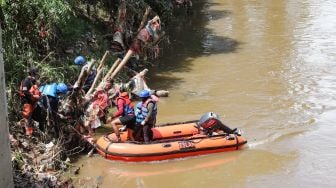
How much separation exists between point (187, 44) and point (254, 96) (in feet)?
22.5

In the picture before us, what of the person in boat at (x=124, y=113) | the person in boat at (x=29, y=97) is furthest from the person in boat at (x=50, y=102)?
the person in boat at (x=124, y=113)

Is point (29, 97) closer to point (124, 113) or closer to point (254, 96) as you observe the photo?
point (124, 113)

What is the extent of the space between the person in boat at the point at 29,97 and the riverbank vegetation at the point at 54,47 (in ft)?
0.55

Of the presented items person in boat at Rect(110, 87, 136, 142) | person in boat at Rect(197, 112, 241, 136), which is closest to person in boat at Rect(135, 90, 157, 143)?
person in boat at Rect(110, 87, 136, 142)

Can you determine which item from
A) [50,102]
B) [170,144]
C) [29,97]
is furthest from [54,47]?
[170,144]

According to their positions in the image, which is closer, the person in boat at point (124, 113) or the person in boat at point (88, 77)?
the person in boat at point (124, 113)

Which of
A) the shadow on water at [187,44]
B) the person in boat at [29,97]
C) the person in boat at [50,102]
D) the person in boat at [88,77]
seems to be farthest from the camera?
the shadow on water at [187,44]

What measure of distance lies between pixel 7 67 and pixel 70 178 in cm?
317

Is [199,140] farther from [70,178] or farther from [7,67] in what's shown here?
[7,67]

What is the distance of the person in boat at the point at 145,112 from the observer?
10750mm

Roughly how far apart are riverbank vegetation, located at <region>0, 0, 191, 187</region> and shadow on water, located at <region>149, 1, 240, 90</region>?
2.40 ft

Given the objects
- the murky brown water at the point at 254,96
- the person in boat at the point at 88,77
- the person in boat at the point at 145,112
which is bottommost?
the murky brown water at the point at 254,96

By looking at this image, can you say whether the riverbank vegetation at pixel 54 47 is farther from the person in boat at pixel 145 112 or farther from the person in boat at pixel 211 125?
the person in boat at pixel 211 125

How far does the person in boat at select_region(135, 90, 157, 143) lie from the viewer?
10.8 meters
